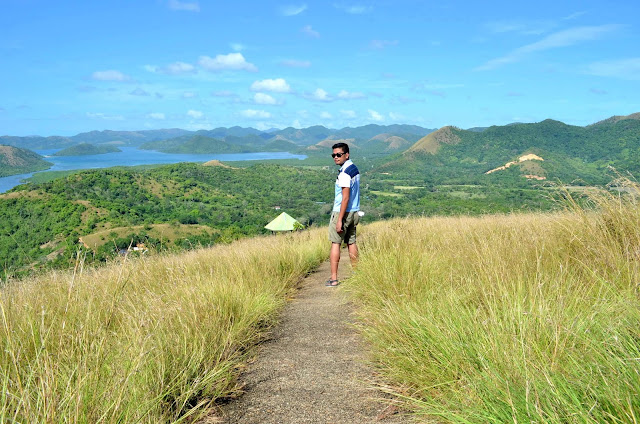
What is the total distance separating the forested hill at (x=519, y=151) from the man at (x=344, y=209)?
9916cm

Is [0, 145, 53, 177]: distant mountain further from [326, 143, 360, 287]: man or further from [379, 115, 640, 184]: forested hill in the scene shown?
[326, 143, 360, 287]: man

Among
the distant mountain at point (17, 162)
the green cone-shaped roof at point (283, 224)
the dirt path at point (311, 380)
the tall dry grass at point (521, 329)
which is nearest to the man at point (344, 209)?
the tall dry grass at point (521, 329)

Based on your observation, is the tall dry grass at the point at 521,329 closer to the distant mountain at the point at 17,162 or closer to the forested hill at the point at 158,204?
the forested hill at the point at 158,204

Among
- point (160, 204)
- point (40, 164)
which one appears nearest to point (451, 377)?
point (160, 204)

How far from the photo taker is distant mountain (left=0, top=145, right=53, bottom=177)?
163750 millimetres

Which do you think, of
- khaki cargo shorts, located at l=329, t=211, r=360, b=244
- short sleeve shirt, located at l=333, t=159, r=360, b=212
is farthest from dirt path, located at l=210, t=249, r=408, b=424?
short sleeve shirt, located at l=333, t=159, r=360, b=212

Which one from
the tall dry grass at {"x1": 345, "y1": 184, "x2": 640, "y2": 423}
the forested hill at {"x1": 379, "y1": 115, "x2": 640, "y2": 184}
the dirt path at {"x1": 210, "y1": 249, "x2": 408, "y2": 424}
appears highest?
the forested hill at {"x1": 379, "y1": 115, "x2": 640, "y2": 184}

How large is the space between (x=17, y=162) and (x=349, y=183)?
217455mm

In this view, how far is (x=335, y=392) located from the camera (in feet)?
8.02

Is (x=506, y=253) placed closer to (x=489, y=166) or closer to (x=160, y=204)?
(x=160, y=204)

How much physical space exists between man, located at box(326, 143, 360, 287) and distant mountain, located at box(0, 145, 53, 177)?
193m

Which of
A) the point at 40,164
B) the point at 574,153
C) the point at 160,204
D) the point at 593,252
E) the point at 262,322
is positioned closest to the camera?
the point at 593,252

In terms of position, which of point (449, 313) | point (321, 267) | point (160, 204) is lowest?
point (160, 204)

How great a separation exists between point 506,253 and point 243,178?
330ft
